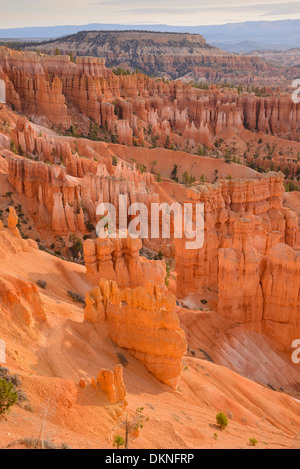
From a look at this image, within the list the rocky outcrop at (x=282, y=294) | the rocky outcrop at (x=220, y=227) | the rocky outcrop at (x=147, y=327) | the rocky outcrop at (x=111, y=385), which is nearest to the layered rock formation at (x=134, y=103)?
the rocky outcrop at (x=220, y=227)

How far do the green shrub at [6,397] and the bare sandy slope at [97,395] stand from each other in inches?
8.7

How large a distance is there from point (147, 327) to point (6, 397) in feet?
23.4

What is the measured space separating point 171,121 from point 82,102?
20.9 m

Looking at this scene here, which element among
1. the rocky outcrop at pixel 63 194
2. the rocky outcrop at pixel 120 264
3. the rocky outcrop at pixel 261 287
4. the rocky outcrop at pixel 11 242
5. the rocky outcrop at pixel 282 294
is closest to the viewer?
the rocky outcrop at pixel 11 242

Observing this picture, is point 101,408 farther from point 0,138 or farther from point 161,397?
point 0,138

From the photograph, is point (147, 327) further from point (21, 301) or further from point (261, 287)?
point (261, 287)

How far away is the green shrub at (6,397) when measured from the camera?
367 inches

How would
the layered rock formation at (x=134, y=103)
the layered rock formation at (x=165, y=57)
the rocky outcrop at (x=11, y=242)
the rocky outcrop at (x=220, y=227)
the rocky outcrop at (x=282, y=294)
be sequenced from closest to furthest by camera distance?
the rocky outcrop at (x=11, y=242), the rocky outcrop at (x=282, y=294), the rocky outcrop at (x=220, y=227), the layered rock formation at (x=134, y=103), the layered rock formation at (x=165, y=57)

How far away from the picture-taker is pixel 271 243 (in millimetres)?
29672

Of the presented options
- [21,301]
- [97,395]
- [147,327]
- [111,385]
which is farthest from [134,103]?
[97,395]

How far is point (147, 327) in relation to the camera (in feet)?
52.3

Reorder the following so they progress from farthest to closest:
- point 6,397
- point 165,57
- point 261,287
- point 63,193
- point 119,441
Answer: point 165,57
point 63,193
point 261,287
point 6,397
point 119,441

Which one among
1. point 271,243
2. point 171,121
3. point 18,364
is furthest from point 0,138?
point 171,121

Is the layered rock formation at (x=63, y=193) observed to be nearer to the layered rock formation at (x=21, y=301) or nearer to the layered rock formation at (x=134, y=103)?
the layered rock formation at (x=21, y=301)
